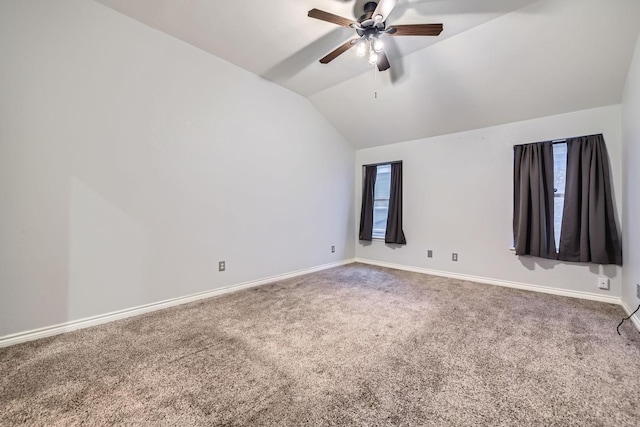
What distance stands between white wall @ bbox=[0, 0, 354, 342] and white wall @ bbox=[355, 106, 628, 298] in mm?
2205

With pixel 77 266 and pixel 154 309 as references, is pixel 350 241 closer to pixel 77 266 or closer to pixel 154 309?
pixel 154 309

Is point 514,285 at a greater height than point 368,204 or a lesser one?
lesser

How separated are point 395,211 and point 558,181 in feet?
7.00

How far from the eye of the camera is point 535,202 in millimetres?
3240

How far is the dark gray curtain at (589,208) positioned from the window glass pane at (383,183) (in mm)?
2422

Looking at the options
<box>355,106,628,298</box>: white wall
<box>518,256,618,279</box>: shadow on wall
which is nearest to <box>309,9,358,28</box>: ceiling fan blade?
<box>355,106,628,298</box>: white wall

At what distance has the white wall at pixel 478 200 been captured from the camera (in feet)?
9.90

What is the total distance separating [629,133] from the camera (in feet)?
8.29

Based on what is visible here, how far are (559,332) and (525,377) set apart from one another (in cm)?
97

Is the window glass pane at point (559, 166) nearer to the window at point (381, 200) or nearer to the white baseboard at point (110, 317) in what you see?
the window at point (381, 200)

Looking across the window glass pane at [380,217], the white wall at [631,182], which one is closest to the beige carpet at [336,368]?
the white wall at [631,182]

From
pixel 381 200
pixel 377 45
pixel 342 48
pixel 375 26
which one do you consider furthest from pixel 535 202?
pixel 342 48

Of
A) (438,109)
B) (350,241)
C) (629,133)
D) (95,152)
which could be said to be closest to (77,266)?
(95,152)

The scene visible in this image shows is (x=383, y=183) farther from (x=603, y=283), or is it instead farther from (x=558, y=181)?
(x=603, y=283)
